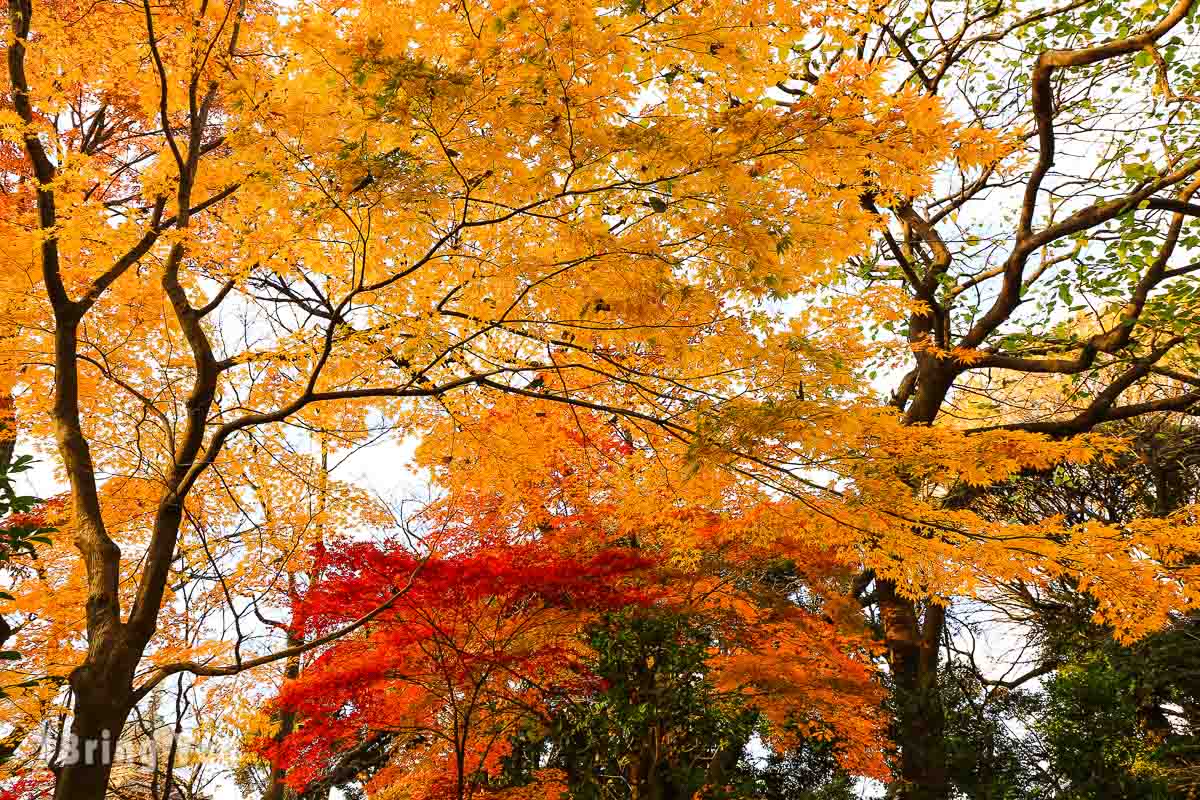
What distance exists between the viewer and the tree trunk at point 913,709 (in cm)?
730

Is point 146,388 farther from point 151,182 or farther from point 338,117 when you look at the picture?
point 338,117

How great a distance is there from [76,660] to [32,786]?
2066 millimetres

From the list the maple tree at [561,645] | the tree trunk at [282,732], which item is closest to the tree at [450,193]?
the maple tree at [561,645]

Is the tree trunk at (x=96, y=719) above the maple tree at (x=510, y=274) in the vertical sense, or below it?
below

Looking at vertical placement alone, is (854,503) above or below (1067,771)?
above

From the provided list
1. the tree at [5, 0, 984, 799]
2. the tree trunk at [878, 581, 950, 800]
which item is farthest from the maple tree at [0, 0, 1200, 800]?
the tree trunk at [878, 581, 950, 800]

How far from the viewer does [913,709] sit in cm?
743

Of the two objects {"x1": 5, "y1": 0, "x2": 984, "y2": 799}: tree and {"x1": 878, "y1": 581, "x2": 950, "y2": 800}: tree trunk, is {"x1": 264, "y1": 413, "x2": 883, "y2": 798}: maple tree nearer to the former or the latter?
{"x1": 878, "y1": 581, "x2": 950, "y2": 800}: tree trunk

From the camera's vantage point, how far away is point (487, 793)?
6.17 m

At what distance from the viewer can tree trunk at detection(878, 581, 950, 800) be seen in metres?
7.30

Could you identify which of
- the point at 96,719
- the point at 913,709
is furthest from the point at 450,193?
the point at 913,709

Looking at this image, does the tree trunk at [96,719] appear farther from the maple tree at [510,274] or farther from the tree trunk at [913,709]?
the tree trunk at [913,709]

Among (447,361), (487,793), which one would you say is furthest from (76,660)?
(447,361)

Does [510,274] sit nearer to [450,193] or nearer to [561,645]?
[450,193]
